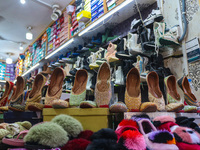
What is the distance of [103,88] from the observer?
44.6 inches

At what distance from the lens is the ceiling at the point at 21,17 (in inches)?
133

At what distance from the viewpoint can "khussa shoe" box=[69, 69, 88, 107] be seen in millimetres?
1067

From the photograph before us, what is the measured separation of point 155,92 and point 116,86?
1.01 meters

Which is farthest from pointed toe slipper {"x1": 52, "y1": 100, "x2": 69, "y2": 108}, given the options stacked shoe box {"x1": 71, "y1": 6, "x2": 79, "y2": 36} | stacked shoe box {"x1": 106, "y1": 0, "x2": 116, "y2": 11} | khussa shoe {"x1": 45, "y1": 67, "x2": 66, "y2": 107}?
stacked shoe box {"x1": 71, "y1": 6, "x2": 79, "y2": 36}

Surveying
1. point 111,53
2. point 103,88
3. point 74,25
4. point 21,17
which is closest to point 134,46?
point 111,53

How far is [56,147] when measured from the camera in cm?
55

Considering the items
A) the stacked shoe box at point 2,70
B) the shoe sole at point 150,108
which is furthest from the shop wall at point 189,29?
the stacked shoe box at point 2,70

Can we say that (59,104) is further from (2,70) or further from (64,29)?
(2,70)

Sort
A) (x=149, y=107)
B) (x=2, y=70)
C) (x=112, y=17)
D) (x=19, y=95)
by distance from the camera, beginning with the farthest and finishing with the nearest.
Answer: (x=2, y=70) < (x=112, y=17) < (x=19, y=95) < (x=149, y=107)

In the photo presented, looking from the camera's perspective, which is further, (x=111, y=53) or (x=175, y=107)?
(x=111, y=53)

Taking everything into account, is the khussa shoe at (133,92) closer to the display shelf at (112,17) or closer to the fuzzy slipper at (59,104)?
the fuzzy slipper at (59,104)

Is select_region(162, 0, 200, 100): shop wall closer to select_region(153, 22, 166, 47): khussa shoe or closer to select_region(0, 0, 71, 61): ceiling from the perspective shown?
select_region(153, 22, 166, 47): khussa shoe

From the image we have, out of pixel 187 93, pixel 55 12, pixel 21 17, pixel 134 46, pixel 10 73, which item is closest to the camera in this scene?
pixel 187 93

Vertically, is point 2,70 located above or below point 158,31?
above
